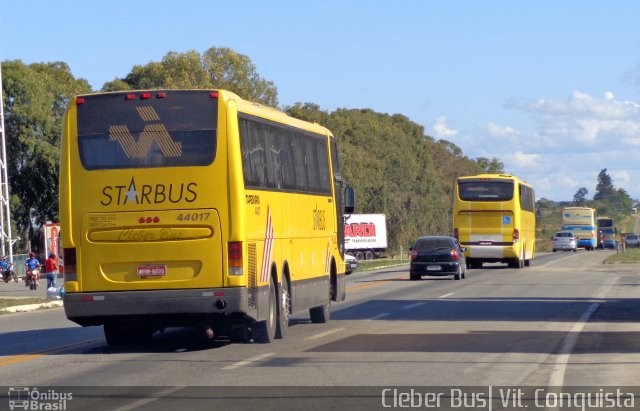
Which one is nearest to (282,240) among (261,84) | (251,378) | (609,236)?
(251,378)

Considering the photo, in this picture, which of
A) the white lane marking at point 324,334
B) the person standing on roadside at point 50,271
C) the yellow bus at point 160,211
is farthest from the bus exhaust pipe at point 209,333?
the person standing on roadside at point 50,271

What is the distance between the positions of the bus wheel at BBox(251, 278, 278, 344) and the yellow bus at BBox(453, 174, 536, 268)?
34639mm

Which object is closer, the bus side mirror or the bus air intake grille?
the bus air intake grille

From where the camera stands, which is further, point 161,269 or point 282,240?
point 282,240

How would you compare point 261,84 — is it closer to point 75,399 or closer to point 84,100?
point 84,100

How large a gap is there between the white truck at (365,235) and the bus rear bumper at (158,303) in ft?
217

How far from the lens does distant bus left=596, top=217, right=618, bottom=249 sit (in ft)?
395

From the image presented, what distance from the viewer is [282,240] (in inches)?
721

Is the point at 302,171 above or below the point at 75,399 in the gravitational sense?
above

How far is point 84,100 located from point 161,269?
103 inches

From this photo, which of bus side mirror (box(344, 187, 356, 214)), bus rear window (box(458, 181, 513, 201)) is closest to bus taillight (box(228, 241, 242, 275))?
bus side mirror (box(344, 187, 356, 214))

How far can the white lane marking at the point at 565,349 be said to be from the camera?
42.3ft

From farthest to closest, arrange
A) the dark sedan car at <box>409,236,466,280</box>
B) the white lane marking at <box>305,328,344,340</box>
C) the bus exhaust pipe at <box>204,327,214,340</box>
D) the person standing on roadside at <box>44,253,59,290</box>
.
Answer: the dark sedan car at <box>409,236,466,280</box>, the person standing on roadside at <box>44,253,59,290</box>, the bus exhaust pipe at <box>204,327,214,340</box>, the white lane marking at <box>305,328,344,340</box>

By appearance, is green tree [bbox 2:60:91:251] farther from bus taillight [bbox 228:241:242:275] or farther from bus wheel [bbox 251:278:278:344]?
bus taillight [bbox 228:241:242:275]
